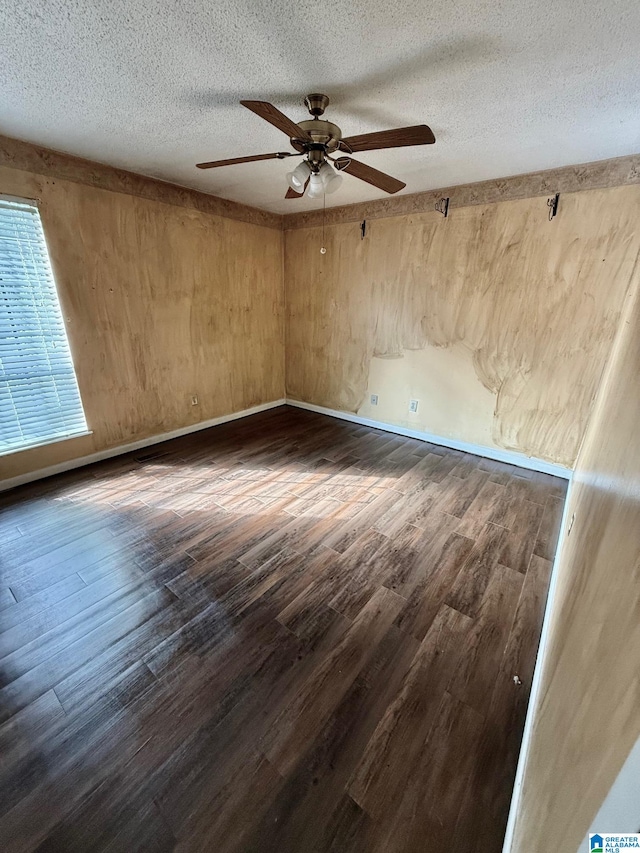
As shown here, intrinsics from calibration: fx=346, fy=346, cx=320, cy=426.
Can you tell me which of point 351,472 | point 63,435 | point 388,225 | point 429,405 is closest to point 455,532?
point 351,472

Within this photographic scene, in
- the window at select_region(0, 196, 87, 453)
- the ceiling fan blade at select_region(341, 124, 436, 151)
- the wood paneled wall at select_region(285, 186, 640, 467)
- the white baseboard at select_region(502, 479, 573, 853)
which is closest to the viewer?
the white baseboard at select_region(502, 479, 573, 853)

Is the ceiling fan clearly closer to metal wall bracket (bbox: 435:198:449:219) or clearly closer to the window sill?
metal wall bracket (bbox: 435:198:449:219)

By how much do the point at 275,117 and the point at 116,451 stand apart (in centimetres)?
297

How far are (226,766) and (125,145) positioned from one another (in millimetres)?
3403

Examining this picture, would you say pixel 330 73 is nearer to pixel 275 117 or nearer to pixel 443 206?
pixel 275 117

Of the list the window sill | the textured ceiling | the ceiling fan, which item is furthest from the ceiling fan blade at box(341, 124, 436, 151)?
the window sill

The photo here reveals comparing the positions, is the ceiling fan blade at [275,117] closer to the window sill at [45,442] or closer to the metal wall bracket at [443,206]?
the metal wall bracket at [443,206]

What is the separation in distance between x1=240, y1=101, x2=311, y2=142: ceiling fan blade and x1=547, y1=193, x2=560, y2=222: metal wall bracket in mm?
2057

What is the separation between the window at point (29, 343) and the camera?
246 cm

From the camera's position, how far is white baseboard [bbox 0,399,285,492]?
276cm

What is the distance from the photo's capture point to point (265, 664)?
4.73 ft

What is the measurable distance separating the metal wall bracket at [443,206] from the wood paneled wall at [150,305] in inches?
77.8

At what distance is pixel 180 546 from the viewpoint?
213cm

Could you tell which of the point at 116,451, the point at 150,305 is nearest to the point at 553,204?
the point at 150,305
